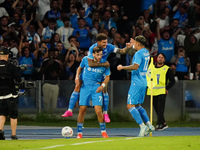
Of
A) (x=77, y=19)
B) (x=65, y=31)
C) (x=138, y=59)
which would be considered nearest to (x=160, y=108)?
(x=138, y=59)

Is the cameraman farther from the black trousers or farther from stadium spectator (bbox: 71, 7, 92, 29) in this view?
stadium spectator (bbox: 71, 7, 92, 29)

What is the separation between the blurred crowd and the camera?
2173 cm

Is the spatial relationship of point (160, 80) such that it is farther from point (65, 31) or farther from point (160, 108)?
point (65, 31)

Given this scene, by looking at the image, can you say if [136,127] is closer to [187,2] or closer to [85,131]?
[85,131]

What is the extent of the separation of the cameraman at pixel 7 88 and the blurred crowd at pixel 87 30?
24.7 feet

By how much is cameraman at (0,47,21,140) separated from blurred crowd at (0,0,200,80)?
296 inches

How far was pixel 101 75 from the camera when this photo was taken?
1370cm

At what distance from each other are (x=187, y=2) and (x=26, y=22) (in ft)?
24.2

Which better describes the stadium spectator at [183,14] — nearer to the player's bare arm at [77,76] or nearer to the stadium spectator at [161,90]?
the stadium spectator at [161,90]

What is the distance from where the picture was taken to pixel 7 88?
1327cm

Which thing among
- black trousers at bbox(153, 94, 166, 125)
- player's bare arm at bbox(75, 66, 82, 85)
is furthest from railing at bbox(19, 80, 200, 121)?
player's bare arm at bbox(75, 66, 82, 85)

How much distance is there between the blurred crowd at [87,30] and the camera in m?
21.7

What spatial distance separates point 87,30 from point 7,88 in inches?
404

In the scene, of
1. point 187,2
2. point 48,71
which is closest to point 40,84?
point 48,71
